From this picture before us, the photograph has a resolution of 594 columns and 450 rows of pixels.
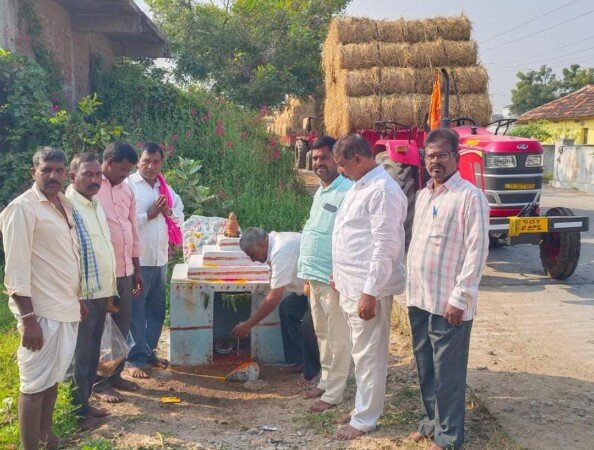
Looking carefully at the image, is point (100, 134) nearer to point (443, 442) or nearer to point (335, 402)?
point (335, 402)

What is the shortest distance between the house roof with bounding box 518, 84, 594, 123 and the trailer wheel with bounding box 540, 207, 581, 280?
18.4 m

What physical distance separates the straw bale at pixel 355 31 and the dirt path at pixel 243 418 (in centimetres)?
786

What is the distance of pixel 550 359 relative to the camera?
4863 millimetres

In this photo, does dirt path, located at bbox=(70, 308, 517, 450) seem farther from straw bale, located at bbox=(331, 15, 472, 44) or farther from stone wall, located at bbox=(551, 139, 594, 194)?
stone wall, located at bbox=(551, 139, 594, 194)

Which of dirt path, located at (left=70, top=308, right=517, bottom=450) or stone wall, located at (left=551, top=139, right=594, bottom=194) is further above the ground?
stone wall, located at (left=551, top=139, right=594, bottom=194)

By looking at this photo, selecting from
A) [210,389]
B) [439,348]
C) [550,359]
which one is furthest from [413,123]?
[439,348]

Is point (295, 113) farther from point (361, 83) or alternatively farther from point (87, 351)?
point (87, 351)

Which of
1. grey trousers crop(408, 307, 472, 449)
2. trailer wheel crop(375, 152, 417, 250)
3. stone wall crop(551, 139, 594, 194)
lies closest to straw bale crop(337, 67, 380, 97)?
trailer wheel crop(375, 152, 417, 250)

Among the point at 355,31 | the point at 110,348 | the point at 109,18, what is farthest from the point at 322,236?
the point at 109,18

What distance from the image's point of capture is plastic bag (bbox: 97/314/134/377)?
167 inches

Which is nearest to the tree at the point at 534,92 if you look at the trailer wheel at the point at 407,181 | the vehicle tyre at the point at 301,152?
the vehicle tyre at the point at 301,152

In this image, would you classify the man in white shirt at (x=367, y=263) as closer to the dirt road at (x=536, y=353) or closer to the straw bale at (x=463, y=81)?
the dirt road at (x=536, y=353)

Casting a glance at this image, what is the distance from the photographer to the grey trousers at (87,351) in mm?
3846

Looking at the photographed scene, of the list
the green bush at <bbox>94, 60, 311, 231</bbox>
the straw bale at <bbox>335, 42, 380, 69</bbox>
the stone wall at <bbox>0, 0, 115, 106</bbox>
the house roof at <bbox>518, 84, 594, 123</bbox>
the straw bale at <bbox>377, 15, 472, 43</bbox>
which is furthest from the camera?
the house roof at <bbox>518, 84, 594, 123</bbox>
